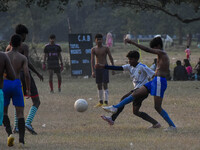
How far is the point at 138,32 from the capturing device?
75312 mm

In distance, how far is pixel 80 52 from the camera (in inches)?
1091

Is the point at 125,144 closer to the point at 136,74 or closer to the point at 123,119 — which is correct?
the point at 136,74

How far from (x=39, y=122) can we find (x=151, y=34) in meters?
72.8

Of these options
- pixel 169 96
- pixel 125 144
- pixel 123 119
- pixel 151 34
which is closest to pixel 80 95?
pixel 169 96

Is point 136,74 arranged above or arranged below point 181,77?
above

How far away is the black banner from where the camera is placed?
27.7 meters

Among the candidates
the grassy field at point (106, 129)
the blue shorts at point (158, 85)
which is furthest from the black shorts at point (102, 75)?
the blue shorts at point (158, 85)

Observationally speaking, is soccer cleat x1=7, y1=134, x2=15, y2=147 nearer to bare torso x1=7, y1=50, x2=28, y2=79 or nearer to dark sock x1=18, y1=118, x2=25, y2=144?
dark sock x1=18, y1=118, x2=25, y2=144

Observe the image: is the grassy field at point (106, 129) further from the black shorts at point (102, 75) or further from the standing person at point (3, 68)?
the standing person at point (3, 68)

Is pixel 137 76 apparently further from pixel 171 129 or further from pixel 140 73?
pixel 171 129

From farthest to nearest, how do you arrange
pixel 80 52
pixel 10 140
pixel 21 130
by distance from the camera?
pixel 80 52, pixel 21 130, pixel 10 140

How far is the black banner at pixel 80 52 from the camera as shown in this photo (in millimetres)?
27703

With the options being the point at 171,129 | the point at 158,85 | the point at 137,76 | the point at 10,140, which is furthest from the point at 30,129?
the point at 171,129

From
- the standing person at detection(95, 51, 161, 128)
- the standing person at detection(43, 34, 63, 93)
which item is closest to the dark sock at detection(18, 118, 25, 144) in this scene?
the standing person at detection(95, 51, 161, 128)
